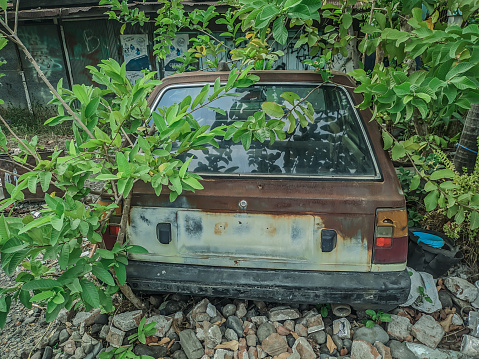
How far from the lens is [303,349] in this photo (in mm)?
2217

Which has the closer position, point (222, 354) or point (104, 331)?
point (222, 354)

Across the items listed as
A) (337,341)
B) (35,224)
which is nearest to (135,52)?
(35,224)

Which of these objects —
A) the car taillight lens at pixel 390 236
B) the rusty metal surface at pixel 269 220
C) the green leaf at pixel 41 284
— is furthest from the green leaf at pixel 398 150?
the green leaf at pixel 41 284

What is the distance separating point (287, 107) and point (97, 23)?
8196 millimetres

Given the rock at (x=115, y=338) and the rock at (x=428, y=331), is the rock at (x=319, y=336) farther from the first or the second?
the rock at (x=115, y=338)

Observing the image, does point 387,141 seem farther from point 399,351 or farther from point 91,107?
point 91,107

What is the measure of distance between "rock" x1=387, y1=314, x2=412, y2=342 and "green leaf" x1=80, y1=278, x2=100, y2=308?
1.90 m

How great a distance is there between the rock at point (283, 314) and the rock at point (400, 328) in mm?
625

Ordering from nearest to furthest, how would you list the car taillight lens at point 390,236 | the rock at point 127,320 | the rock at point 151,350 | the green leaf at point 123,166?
the green leaf at point 123,166 → the car taillight lens at point 390,236 → the rock at point 151,350 → the rock at point 127,320

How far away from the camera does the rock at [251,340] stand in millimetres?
2328

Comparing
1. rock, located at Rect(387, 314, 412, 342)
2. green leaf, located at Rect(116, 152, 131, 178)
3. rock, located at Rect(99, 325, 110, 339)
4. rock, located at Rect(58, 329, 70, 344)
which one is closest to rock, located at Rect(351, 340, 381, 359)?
rock, located at Rect(387, 314, 412, 342)

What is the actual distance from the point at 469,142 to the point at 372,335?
218cm

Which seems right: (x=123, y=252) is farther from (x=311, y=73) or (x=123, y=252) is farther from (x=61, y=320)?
(x=311, y=73)

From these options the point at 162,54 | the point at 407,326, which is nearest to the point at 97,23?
the point at 162,54
